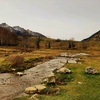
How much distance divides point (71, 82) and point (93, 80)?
4.49 m

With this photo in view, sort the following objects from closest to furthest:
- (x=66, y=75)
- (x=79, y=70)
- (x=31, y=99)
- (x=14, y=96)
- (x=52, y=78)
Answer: (x=31, y=99)
(x=14, y=96)
(x=52, y=78)
(x=66, y=75)
(x=79, y=70)

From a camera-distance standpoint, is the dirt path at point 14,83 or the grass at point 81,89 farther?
the dirt path at point 14,83

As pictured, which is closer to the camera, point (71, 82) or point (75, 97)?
point (75, 97)

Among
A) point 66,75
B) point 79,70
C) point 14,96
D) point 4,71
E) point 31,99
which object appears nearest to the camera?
point 31,99

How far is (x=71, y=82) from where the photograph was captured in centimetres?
4834

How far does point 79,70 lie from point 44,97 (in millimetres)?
22073

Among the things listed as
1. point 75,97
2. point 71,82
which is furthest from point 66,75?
point 75,97

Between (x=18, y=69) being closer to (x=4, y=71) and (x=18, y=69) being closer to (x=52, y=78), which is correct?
(x=4, y=71)

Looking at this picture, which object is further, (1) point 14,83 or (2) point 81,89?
(1) point 14,83

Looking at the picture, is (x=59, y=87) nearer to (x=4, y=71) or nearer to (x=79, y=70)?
(x=79, y=70)

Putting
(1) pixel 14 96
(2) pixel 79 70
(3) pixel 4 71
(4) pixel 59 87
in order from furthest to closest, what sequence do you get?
(3) pixel 4 71, (2) pixel 79 70, (4) pixel 59 87, (1) pixel 14 96

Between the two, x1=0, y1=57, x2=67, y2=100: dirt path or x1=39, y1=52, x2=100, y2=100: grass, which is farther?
x1=0, y1=57, x2=67, y2=100: dirt path

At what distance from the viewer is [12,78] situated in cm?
5519

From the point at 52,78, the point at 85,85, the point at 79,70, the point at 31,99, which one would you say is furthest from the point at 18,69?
the point at 31,99
